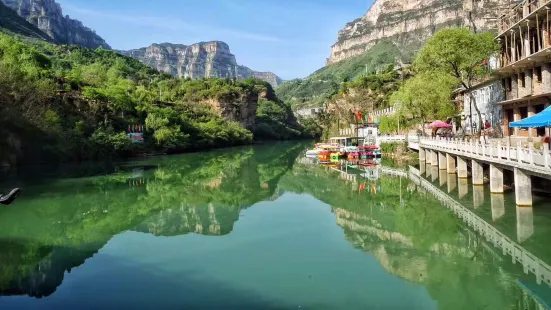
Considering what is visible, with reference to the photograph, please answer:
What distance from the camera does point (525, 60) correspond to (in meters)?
26.1

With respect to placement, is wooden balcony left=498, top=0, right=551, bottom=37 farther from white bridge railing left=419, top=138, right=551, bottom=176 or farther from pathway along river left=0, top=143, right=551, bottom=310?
pathway along river left=0, top=143, right=551, bottom=310

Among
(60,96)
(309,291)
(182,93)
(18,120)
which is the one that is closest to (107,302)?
(309,291)

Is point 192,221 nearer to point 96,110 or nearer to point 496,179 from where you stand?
point 496,179

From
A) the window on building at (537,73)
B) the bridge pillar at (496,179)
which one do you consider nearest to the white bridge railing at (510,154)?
the bridge pillar at (496,179)

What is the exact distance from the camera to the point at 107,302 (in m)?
9.93

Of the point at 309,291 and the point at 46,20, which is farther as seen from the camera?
the point at 46,20

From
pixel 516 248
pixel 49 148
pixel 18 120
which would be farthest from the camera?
pixel 49 148

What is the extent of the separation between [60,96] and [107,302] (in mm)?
52366

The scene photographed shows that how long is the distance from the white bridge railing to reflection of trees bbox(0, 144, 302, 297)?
11.0m

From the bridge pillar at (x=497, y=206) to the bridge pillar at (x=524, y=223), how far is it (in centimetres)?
68

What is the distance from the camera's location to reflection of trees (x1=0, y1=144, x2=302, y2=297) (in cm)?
1295

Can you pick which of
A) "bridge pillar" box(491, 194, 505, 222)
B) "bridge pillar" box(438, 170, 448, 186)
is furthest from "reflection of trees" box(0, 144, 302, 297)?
"bridge pillar" box(438, 170, 448, 186)

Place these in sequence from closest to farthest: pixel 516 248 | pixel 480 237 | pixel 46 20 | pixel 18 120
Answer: pixel 516 248, pixel 480 237, pixel 18 120, pixel 46 20

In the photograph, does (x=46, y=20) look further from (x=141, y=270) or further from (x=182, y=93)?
(x=141, y=270)
